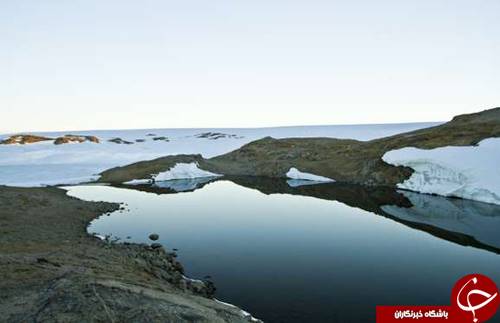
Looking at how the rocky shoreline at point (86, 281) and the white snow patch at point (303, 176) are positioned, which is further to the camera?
the white snow patch at point (303, 176)

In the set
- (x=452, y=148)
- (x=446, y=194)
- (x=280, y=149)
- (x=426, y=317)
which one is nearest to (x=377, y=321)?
(x=426, y=317)

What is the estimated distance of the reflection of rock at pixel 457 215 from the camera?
1024 inches

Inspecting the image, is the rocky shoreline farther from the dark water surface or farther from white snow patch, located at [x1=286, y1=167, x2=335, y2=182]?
white snow patch, located at [x1=286, y1=167, x2=335, y2=182]

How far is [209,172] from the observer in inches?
2621

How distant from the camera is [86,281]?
1061 cm

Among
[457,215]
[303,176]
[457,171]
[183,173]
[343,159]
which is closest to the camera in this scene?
[457,215]

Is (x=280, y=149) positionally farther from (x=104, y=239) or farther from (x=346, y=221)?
(x=104, y=239)

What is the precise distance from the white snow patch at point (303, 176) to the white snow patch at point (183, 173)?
13.4m

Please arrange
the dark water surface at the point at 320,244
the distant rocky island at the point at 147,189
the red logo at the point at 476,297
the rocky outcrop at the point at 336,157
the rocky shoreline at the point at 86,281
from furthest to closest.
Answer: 1. the rocky outcrop at the point at 336,157
2. the dark water surface at the point at 320,244
3. the red logo at the point at 476,297
4. the distant rocky island at the point at 147,189
5. the rocky shoreline at the point at 86,281

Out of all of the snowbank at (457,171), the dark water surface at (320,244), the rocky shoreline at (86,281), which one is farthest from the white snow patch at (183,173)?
the rocky shoreline at (86,281)

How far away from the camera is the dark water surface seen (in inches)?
599
